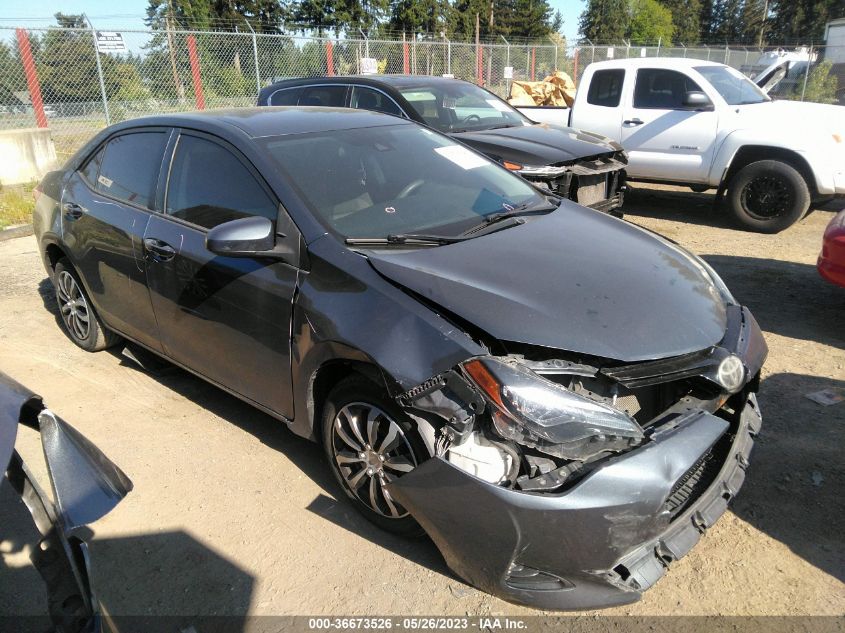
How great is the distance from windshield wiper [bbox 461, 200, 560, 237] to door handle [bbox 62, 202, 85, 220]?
2.71m

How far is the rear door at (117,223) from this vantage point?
3820 mm

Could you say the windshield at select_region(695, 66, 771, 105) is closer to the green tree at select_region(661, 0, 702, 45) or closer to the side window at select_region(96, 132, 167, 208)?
the side window at select_region(96, 132, 167, 208)

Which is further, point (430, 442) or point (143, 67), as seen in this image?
point (143, 67)

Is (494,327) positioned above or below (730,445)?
above

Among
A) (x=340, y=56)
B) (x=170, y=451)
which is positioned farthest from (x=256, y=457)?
(x=340, y=56)

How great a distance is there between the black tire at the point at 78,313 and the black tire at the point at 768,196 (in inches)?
272

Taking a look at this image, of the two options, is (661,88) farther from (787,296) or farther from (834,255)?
(834,255)

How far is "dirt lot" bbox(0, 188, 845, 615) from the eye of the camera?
8.46ft

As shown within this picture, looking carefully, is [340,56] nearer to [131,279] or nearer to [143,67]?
[143,67]

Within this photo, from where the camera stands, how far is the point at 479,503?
2211mm

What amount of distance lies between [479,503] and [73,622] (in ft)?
3.98

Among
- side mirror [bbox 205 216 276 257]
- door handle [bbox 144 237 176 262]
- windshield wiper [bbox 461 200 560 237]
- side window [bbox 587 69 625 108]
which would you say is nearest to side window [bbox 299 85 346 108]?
side window [bbox 587 69 625 108]

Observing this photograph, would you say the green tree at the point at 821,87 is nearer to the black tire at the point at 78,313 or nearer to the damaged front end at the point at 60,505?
the black tire at the point at 78,313

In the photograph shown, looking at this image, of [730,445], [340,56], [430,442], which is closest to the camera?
[430,442]
